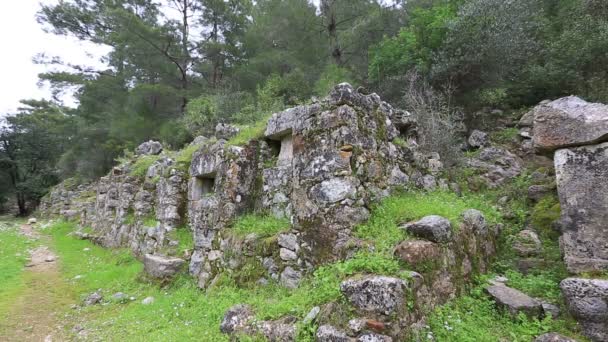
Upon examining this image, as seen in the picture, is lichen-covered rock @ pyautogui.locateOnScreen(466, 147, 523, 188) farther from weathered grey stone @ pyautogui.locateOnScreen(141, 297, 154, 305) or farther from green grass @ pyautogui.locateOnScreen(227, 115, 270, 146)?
weathered grey stone @ pyautogui.locateOnScreen(141, 297, 154, 305)

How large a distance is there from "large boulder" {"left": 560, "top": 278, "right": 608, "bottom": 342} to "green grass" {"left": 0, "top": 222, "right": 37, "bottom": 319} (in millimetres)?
8439

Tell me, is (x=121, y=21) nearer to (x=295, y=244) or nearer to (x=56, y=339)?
(x=56, y=339)

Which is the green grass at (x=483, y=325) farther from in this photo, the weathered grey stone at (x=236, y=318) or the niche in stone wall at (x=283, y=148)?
the niche in stone wall at (x=283, y=148)

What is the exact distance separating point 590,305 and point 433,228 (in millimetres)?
1525

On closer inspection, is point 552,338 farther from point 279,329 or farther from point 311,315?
point 279,329

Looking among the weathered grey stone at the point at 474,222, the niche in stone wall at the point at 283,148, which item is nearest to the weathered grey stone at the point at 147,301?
the niche in stone wall at the point at 283,148

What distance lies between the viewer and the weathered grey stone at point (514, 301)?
135 inches

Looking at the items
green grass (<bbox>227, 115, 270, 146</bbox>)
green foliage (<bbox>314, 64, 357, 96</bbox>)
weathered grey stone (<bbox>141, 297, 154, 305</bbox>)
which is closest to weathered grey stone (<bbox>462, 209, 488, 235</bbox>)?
green grass (<bbox>227, 115, 270, 146</bbox>)

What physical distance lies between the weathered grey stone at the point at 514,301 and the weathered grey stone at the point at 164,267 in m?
5.62

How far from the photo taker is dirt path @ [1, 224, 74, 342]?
5281 mm

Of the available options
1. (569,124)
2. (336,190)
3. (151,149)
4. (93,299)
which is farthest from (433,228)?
(151,149)

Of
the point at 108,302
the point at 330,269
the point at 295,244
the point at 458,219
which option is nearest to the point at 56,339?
the point at 108,302

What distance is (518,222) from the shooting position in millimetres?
5355

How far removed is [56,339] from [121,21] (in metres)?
15.6
